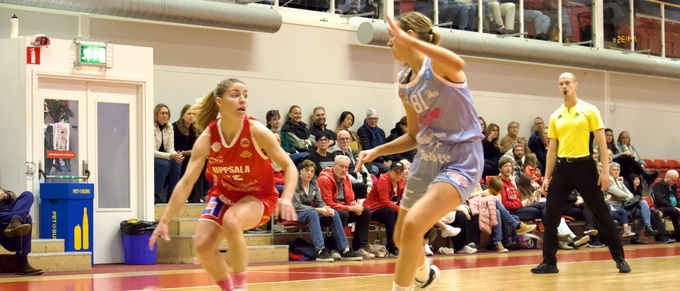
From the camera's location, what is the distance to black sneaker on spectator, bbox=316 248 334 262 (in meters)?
11.8

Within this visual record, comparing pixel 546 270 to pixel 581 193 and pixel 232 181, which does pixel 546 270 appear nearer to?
pixel 581 193

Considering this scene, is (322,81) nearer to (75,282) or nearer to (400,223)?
(75,282)

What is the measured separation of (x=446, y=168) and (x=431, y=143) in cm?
17

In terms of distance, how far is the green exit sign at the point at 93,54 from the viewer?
11930mm

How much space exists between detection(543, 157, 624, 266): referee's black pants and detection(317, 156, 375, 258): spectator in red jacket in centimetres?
370

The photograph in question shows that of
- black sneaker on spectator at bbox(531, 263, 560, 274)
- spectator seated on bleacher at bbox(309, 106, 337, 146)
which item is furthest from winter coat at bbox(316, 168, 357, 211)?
black sneaker on spectator at bbox(531, 263, 560, 274)

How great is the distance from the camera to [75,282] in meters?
8.84

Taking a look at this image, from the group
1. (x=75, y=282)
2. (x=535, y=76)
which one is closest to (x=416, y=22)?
(x=75, y=282)

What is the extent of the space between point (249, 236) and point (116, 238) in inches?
65.1

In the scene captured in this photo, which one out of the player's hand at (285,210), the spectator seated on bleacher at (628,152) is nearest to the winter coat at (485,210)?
the spectator seated on bleacher at (628,152)

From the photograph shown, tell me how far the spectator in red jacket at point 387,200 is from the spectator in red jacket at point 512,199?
223 centimetres

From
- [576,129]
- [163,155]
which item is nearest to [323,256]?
[163,155]

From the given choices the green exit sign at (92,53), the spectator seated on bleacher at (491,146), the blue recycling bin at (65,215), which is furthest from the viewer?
the spectator seated on bleacher at (491,146)

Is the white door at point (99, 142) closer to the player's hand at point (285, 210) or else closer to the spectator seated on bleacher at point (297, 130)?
the spectator seated on bleacher at point (297, 130)
